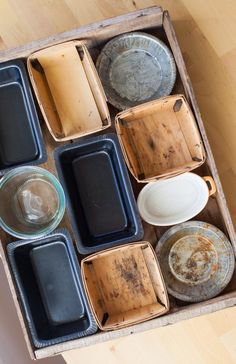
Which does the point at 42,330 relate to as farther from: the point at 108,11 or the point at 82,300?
the point at 108,11

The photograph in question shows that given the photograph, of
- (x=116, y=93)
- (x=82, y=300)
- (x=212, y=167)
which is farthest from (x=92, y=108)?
(x=82, y=300)

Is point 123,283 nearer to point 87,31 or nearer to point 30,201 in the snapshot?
point 30,201

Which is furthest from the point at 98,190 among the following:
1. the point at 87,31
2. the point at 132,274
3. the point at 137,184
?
the point at 87,31

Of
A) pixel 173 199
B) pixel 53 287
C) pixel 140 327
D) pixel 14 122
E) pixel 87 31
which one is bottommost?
pixel 140 327

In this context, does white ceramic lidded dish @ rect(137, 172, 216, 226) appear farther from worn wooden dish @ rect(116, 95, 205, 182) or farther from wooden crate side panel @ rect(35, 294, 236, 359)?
wooden crate side panel @ rect(35, 294, 236, 359)

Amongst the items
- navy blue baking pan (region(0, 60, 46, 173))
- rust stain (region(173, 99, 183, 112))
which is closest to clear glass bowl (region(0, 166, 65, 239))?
navy blue baking pan (region(0, 60, 46, 173))

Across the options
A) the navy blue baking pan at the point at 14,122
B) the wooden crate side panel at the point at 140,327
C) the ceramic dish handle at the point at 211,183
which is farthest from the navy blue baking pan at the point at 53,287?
the ceramic dish handle at the point at 211,183
